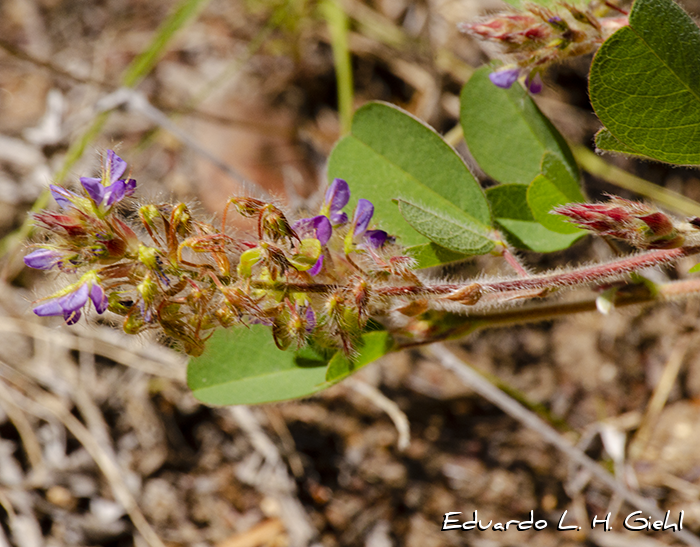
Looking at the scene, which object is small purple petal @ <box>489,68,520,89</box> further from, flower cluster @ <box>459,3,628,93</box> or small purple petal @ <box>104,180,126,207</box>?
small purple petal @ <box>104,180,126,207</box>

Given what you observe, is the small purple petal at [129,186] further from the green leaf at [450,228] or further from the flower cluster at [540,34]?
the flower cluster at [540,34]

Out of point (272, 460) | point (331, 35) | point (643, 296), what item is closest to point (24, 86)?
point (331, 35)

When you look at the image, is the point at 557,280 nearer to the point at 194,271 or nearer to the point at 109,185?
the point at 194,271

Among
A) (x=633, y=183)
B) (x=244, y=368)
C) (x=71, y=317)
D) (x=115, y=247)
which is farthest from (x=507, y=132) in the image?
(x=633, y=183)

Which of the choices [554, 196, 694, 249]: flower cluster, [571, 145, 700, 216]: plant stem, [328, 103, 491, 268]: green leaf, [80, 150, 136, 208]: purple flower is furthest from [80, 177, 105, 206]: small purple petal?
[571, 145, 700, 216]: plant stem

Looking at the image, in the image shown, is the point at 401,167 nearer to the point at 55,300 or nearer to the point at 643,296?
the point at 643,296

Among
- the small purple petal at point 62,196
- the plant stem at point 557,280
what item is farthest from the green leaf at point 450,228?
the small purple petal at point 62,196
